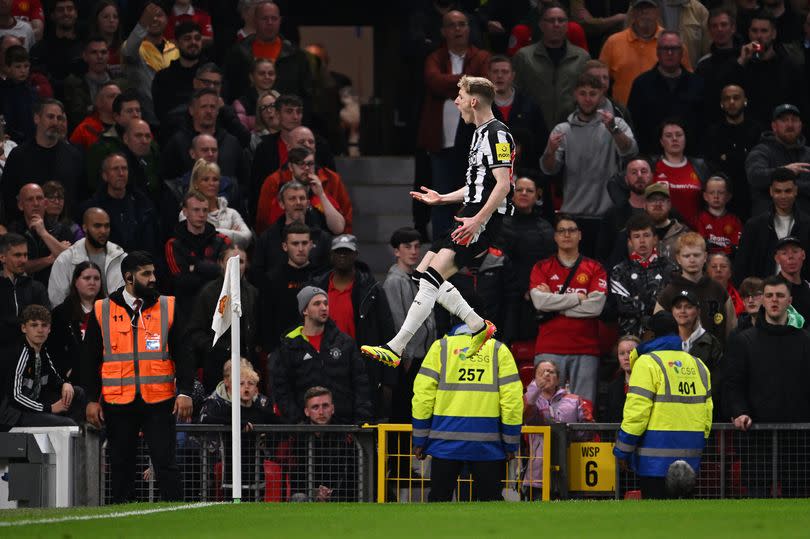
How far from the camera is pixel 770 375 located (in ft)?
48.4

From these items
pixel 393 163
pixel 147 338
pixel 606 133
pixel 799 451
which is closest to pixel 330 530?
pixel 147 338

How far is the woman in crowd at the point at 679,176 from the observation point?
58.9 feet

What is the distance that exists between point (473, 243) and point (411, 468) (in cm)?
228

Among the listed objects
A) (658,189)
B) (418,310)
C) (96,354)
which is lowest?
(96,354)

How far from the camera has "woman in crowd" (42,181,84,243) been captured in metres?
16.8

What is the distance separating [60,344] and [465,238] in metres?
4.50

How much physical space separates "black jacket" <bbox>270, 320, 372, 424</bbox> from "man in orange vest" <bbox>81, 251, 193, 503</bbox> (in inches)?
51.8

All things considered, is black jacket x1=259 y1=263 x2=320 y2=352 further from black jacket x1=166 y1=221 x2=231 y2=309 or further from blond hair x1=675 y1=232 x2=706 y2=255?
blond hair x1=675 y1=232 x2=706 y2=255

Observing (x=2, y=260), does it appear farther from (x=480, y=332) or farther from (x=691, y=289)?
(x=691, y=289)

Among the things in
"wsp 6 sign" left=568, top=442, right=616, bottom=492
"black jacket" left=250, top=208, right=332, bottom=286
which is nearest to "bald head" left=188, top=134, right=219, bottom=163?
"black jacket" left=250, top=208, right=332, bottom=286

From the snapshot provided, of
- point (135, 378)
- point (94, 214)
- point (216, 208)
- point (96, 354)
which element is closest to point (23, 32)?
point (216, 208)

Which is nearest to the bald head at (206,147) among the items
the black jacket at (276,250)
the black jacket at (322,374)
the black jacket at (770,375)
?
the black jacket at (276,250)

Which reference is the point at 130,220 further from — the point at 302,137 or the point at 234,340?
the point at 234,340

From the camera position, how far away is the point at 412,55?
2019 cm
